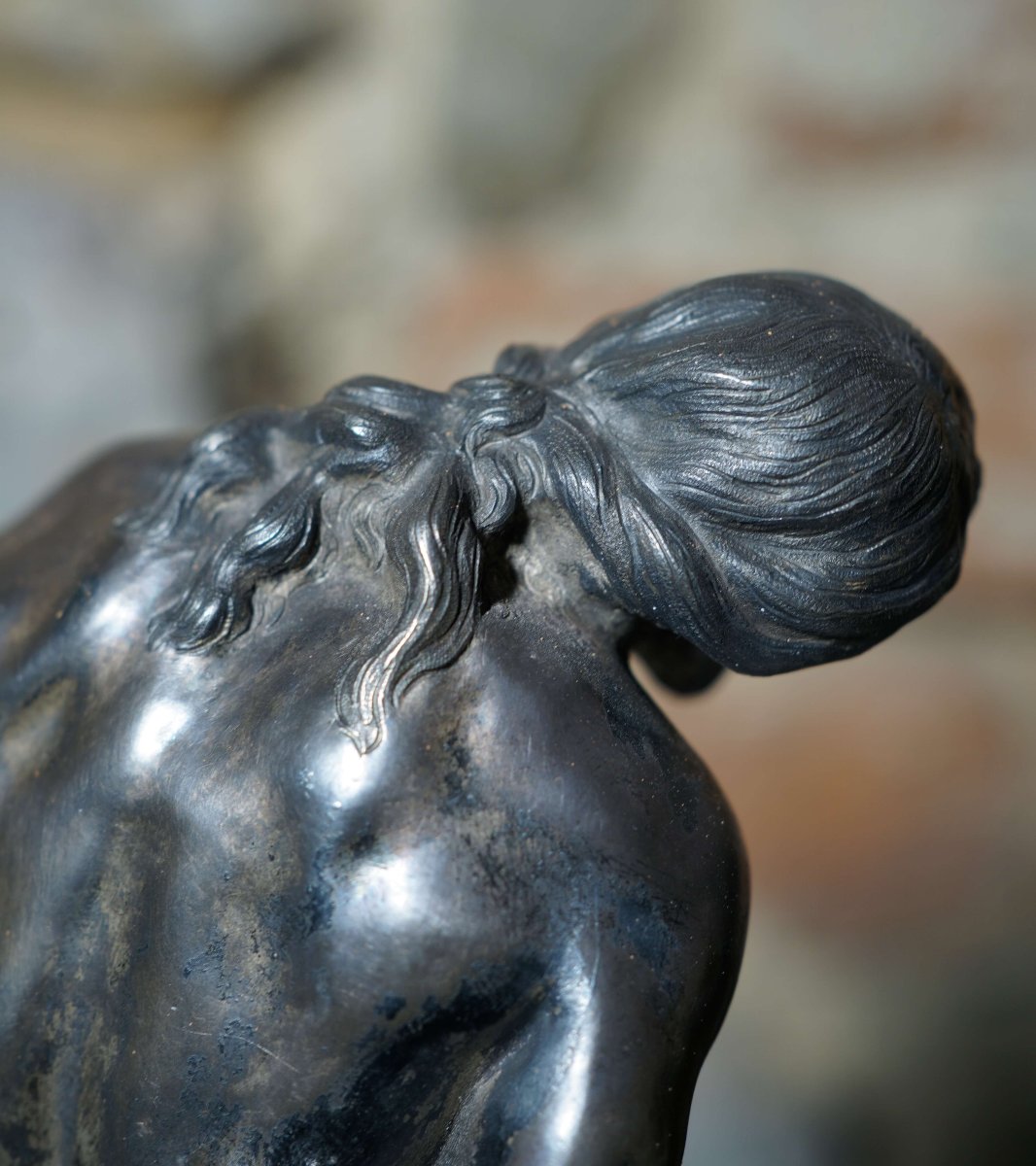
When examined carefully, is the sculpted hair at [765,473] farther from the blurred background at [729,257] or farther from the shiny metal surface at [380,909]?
the blurred background at [729,257]

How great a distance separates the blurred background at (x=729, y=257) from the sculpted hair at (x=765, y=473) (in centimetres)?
87

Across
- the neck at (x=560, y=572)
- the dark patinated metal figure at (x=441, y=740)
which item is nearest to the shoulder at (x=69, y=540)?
the dark patinated metal figure at (x=441, y=740)

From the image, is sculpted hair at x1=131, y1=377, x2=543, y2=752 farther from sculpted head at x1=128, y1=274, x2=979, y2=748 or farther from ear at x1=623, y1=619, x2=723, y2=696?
ear at x1=623, y1=619, x2=723, y2=696

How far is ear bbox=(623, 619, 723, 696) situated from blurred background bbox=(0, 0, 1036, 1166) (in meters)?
0.70

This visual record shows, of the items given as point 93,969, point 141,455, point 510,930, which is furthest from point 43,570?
point 510,930

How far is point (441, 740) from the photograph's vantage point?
0.67 m

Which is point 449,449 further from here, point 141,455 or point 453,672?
point 141,455

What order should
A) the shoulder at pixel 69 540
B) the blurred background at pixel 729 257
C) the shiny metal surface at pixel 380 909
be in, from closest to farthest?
the shiny metal surface at pixel 380 909
the shoulder at pixel 69 540
the blurred background at pixel 729 257

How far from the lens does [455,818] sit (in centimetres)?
66

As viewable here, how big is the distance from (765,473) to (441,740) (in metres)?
0.20

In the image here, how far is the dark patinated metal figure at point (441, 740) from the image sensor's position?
0.66 m

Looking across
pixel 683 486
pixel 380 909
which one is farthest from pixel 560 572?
pixel 380 909

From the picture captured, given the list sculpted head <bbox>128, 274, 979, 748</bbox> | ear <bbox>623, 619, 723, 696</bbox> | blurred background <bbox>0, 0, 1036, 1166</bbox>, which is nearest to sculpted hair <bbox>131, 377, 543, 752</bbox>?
sculpted head <bbox>128, 274, 979, 748</bbox>

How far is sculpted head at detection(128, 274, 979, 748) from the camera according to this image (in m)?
0.69
